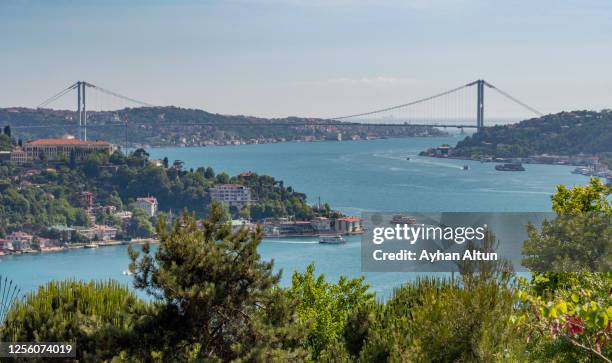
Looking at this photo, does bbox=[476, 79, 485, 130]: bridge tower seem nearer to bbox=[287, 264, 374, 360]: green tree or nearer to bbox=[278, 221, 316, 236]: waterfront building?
bbox=[278, 221, 316, 236]: waterfront building

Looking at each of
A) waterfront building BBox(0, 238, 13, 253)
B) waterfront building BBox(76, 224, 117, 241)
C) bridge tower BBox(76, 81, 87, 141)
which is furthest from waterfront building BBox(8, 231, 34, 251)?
bridge tower BBox(76, 81, 87, 141)

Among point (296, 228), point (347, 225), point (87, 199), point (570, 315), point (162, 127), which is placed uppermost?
point (162, 127)

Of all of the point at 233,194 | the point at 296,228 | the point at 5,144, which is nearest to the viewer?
the point at 296,228

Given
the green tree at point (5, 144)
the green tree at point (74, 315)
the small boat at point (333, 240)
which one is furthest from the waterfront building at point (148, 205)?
the green tree at point (74, 315)

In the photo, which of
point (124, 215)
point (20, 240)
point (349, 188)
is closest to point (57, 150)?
point (124, 215)

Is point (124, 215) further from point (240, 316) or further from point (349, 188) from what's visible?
point (240, 316)

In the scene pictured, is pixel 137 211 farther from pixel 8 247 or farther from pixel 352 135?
pixel 352 135
